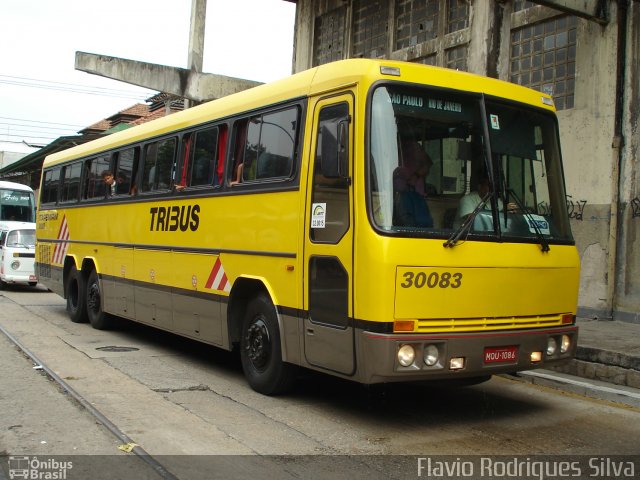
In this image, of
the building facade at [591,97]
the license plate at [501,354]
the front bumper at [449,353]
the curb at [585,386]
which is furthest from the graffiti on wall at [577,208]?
the license plate at [501,354]

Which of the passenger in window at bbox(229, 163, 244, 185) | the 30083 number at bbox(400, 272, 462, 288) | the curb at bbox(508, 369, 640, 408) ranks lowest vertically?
the curb at bbox(508, 369, 640, 408)

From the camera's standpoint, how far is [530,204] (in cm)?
628

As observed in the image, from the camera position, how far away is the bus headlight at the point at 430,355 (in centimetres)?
547

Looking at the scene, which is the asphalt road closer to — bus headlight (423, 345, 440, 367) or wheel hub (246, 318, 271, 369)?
wheel hub (246, 318, 271, 369)

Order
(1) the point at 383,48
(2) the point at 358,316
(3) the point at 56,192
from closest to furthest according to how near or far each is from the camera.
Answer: (2) the point at 358,316, (3) the point at 56,192, (1) the point at 383,48

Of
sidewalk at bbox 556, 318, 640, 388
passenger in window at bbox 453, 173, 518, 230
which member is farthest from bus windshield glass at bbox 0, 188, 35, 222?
passenger in window at bbox 453, 173, 518, 230

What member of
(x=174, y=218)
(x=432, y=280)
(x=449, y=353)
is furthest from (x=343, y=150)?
(x=174, y=218)

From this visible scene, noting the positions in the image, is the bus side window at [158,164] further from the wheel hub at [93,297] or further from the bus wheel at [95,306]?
the wheel hub at [93,297]

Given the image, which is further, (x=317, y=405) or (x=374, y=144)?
(x=317, y=405)

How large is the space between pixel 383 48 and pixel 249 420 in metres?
12.5

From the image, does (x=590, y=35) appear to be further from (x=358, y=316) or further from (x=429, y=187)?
(x=358, y=316)

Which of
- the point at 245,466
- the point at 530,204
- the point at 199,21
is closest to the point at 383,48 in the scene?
the point at 199,21

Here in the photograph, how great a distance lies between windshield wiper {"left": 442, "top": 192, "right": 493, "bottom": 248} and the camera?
18.4 ft

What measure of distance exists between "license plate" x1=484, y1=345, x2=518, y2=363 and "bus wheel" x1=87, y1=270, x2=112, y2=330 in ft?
24.5
